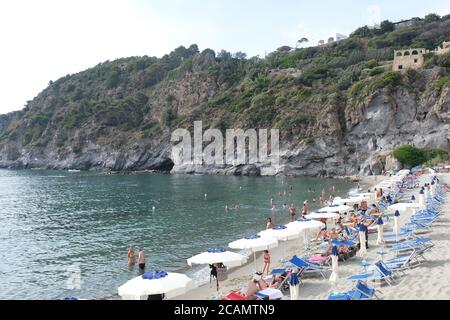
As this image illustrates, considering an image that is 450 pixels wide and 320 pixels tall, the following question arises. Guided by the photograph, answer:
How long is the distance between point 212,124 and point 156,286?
90767 mm

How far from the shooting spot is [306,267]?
13.8 m

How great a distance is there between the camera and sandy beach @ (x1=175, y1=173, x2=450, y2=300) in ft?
34.4

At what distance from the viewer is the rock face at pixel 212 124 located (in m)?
73.1

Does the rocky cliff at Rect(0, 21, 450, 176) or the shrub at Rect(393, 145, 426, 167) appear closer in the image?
the shrub at Rect(393, 145, 426, 167)

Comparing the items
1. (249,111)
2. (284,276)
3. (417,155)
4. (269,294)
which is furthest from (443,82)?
(269,294)

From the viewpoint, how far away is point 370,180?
6056 cm

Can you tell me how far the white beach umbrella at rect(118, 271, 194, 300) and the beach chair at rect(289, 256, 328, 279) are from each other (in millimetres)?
4049

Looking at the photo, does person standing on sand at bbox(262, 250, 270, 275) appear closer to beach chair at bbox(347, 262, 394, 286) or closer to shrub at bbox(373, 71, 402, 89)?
beach chair at bbox(347, 262, 394, 286)

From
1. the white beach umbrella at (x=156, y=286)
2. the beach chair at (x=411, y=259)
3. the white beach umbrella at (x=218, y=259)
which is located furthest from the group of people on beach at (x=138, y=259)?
the beach chair at (x=411, y=259)

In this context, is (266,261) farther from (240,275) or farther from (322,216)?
(322,216)

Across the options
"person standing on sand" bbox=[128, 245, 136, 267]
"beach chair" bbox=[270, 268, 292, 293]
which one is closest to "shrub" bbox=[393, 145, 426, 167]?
"person standing on sand" bbox=[128, 245, 136, 267]

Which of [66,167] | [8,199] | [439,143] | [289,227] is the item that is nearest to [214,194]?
[8,199]

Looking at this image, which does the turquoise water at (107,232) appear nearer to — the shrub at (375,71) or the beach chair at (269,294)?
the beach chair at (269,294)
